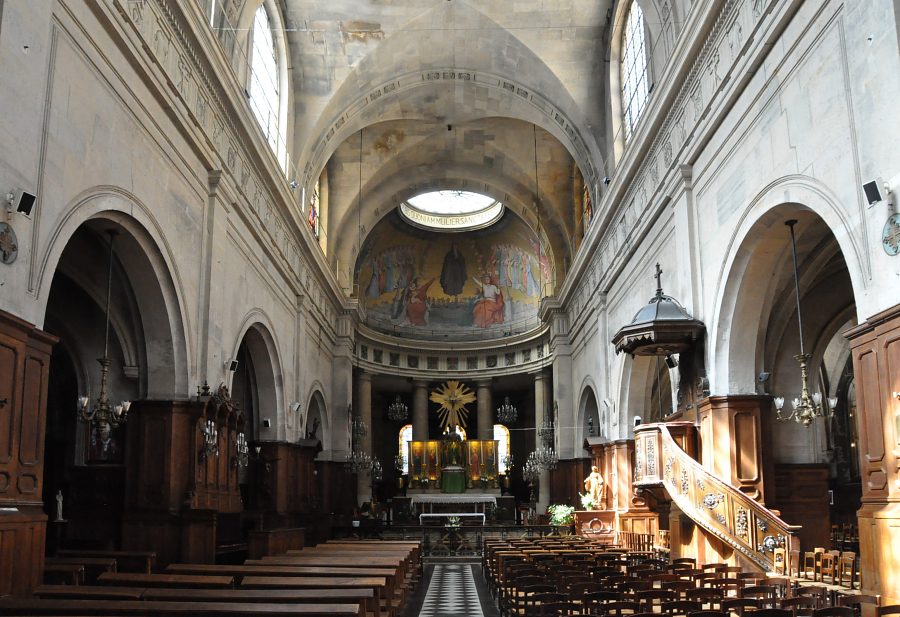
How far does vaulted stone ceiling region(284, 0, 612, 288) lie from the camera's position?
22.3 m

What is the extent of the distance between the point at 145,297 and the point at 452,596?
7.30 metres

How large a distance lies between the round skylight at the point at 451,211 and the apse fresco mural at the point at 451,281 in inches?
16.0

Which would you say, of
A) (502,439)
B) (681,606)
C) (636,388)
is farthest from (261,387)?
(502,439)

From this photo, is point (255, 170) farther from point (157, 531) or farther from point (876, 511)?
point (876, 511)

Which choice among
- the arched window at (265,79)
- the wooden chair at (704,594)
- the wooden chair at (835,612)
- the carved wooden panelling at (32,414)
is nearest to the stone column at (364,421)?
the arched window at (265,79)

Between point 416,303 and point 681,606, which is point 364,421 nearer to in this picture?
point 416,303

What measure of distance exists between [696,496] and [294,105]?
612 inches

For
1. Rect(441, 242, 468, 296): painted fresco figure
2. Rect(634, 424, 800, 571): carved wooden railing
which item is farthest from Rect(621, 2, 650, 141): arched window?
Rect(441, 242, 468, 296): painted fresco figure

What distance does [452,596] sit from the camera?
1536 centimetres

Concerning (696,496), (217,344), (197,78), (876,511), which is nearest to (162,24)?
(197,78)

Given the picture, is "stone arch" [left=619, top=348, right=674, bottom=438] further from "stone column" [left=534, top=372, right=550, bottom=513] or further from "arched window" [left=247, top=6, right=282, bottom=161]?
"stone column" [left=534, top=372, right=550, bottom=513]

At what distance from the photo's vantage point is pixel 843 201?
31.8 ft

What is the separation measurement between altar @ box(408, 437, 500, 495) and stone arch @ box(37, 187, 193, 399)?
23.6 m

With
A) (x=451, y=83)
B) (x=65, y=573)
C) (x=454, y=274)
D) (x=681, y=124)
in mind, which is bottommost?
(x=65, y=573)
